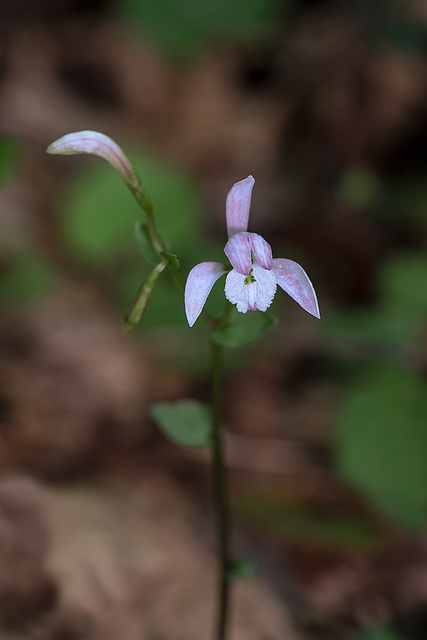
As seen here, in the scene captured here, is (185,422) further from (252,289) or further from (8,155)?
(8,155)

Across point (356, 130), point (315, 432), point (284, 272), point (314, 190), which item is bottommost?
point (315, 432)

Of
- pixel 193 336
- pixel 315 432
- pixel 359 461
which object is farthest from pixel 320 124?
pixel 359 461

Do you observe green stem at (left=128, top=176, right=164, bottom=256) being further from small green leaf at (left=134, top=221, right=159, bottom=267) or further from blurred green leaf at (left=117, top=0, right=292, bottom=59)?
blurred green leaf at (left=117, top=0, right=292, bottom=59)

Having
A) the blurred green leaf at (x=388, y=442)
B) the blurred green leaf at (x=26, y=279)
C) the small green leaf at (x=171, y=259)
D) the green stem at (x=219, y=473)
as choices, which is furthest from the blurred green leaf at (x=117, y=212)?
the small green leaf at (x=171, y=259)

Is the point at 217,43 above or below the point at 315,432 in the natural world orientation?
above

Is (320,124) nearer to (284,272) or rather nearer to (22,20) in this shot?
(22,20)

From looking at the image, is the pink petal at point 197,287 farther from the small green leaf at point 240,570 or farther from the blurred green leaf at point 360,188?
the blurred green leaf at point 360,188

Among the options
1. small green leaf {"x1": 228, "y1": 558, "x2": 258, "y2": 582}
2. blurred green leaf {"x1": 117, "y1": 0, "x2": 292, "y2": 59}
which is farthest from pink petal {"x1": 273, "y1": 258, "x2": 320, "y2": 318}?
blurred green leaf {"x1": 117, "y1": 0, "x2": 292, "y2": 59}
